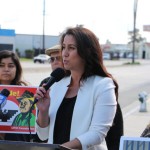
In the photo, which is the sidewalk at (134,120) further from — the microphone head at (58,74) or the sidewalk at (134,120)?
the microphone head at (58,74)

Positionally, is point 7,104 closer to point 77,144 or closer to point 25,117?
point 25,117

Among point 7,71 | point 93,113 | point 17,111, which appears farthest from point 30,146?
point 7,71

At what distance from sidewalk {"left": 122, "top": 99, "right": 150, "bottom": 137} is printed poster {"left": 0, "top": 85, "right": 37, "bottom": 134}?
5130 mm

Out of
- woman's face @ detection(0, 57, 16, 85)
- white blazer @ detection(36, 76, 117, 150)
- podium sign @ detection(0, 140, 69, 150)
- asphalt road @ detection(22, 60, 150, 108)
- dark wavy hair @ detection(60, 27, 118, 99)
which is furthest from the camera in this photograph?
asphalt road @ detection(22, 60, 150, 108)

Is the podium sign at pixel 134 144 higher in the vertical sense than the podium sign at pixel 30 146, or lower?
lower

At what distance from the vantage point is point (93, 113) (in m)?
2.63

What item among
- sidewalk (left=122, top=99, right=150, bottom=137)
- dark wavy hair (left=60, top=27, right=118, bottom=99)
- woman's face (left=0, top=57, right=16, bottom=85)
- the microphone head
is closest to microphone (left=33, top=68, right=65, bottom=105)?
the microphone head

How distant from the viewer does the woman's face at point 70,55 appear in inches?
106

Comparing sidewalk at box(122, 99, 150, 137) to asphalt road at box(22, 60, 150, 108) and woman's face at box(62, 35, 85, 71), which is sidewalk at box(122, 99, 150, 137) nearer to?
asphalt road at box(22, 60, 150, 108)

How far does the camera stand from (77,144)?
2512 mm

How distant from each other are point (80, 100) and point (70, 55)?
29cm

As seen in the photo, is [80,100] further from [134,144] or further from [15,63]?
[15,63]

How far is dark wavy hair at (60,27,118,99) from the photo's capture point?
2.68m

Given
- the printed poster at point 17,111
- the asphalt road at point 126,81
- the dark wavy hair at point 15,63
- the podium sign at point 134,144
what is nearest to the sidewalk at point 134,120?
the asphalt road at point 126,81
